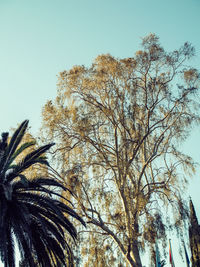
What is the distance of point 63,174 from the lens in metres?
12.8

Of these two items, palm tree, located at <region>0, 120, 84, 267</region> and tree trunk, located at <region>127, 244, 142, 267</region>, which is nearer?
palm tree, located at <region>0, 120, 84, 267</region>

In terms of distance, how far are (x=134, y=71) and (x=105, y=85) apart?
1.66 metres

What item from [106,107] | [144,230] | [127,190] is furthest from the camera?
[106,107]

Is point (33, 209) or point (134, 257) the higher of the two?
point (33, 209)

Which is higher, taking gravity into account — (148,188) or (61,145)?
(61,145)

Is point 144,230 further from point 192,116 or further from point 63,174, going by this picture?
point 192,116

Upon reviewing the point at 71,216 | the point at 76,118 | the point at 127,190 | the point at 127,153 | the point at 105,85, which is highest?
the point at 105,85

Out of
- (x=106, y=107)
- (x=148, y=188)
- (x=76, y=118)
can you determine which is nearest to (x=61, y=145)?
(x=76, y=118)

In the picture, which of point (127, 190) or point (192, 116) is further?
point (192, 116)

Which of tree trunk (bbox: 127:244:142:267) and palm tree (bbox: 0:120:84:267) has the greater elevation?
palm tree (bbox: 0:120:84:267)

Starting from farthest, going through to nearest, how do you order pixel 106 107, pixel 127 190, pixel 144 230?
pixel 106 107, pixel 127 190, pixel 144 230

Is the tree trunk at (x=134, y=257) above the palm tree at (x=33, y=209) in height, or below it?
below

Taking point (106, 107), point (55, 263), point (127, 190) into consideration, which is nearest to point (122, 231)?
point (127, 190)

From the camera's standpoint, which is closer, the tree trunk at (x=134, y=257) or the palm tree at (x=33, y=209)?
the palm tree at (x=33, y=209)
